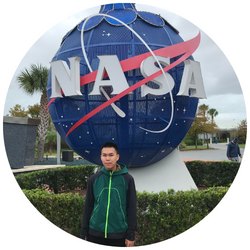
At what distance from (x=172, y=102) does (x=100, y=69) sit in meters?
1.76

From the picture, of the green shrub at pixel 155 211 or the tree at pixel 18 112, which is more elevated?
the tree at pixel 18 112

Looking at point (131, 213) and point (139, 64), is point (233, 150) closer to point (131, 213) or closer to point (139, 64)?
point (139, 64)

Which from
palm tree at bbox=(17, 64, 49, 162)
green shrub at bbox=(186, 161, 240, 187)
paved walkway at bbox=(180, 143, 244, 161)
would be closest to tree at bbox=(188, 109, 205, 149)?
paved walkway at bbox=(180, 143, 244, 161)

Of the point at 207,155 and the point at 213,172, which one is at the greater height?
the point at 213,172

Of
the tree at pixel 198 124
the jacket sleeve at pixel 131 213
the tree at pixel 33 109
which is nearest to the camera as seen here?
the jacket sleeve at pixel 131 213

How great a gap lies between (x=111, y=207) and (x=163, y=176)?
404 cm

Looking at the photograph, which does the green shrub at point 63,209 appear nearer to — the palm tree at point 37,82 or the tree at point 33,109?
the palm tree at point 37,82

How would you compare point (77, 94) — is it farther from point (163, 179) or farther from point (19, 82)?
point (19, 82)

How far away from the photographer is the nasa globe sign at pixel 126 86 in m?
6.07

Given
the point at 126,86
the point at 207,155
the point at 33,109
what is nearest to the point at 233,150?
the point at 126,86

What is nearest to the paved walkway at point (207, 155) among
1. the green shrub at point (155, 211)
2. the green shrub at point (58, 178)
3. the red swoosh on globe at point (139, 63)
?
the green shrub at point (58, 178)

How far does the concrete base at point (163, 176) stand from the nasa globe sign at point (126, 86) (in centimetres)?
64

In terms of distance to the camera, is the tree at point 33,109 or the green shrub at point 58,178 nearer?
the green shrub at point 58,178

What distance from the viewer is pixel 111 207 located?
12.7 feet
